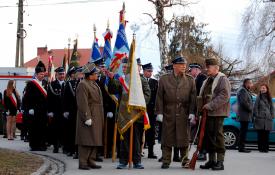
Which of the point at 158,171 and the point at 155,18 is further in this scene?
the point at 155,18

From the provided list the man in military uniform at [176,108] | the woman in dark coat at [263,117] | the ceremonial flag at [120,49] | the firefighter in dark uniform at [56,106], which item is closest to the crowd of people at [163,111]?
the man in military uniform at [176,108]

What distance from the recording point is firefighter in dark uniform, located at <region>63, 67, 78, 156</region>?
49.3 feet

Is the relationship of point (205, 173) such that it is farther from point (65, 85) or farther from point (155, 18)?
point (155, 18)

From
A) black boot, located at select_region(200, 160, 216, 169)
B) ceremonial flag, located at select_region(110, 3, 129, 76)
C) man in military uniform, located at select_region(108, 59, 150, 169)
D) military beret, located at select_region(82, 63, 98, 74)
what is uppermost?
ceremonial flag, located at select_region(110, 3, 129, 76)

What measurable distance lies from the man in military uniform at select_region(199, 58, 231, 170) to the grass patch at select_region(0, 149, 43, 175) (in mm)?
3404

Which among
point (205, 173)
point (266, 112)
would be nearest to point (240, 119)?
point (266, 112)

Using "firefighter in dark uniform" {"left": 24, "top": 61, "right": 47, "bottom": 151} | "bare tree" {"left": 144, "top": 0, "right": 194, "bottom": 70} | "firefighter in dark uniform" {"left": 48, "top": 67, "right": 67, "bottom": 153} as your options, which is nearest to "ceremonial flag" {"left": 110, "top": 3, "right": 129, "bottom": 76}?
"firefighter in dark uniform" {"left": 48, "top": 67, "right": 67, "bottom": 153}

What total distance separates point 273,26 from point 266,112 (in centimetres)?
1025

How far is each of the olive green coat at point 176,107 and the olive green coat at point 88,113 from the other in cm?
119

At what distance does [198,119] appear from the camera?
41.6 feet

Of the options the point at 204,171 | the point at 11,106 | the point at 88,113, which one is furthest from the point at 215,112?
the point at 11,106

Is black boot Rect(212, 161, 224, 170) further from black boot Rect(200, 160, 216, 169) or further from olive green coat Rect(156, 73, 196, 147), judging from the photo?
olive green coat Rect(156, 73, 196, 147)

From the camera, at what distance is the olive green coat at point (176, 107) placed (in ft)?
40.5

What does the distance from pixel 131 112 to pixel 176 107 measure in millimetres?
913
